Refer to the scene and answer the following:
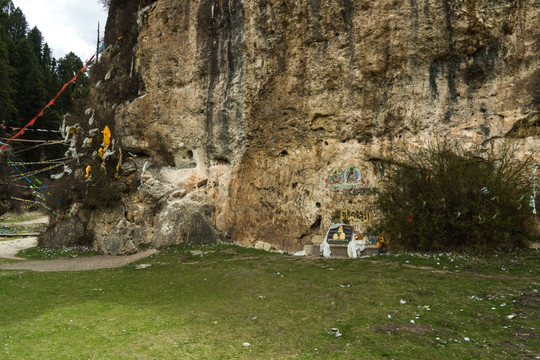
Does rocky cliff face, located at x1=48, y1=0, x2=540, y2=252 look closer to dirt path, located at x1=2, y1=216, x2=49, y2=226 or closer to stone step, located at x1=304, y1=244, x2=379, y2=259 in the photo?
stone step, located at x1=304, y1=244, x2=379, y2=259

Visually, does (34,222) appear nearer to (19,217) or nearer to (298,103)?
(19,217)

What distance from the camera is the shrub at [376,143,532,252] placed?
1112cm

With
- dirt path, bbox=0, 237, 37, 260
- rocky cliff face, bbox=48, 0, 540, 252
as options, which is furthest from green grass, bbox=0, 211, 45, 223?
rocky cliff face, bbox=48, 0, 540, 252

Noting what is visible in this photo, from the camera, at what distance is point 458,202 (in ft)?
37.8

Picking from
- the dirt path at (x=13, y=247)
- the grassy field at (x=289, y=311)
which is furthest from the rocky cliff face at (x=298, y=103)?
the grassy field at (x=289, y=311)

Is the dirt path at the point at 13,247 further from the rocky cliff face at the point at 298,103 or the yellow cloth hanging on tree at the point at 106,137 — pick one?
the yellow cloth hanging on tree at the point at 106,137

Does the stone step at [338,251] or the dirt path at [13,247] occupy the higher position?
the stone step at [338,251]

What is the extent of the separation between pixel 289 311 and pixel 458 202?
6680 mm

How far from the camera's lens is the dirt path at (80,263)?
1358cm

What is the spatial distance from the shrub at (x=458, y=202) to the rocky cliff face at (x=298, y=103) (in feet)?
3.35

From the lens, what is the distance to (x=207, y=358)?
5191 mm

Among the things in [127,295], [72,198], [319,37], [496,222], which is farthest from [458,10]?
[72,198]

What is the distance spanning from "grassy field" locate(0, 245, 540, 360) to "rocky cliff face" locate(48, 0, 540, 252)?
4117mm

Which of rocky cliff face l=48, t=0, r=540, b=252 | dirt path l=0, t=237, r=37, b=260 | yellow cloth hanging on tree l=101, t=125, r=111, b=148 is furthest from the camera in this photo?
yellow cloth hanging on tree l=101, t=125, r=111, b=148
